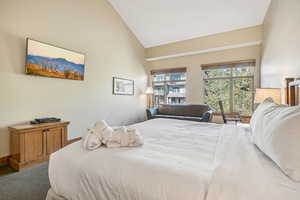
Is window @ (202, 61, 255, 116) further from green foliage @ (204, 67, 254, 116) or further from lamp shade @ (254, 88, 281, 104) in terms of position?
lamp shade @ (254, 88, 281, 104)

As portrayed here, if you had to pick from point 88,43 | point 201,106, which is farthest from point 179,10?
point 201,106

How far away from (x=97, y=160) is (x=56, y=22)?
10.9 feet

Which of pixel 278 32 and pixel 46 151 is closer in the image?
pixel 46 151

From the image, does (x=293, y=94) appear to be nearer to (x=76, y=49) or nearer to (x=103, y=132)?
(x=103, y=132)

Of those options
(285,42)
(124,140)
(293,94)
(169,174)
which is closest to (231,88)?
(285,42)

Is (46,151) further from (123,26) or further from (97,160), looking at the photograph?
(123,26)

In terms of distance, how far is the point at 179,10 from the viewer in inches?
161

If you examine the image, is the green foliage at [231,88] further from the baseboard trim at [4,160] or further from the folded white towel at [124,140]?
the baseboard trim at [4,160]

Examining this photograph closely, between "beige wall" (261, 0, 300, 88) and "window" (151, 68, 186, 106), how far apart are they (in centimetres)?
288

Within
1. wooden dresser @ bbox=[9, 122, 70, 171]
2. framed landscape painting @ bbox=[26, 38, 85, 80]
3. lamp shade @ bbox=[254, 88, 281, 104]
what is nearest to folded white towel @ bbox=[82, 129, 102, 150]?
wooden dresser @ bbox=[9, 122, 70, 171]

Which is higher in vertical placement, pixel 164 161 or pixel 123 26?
pixel 123 26

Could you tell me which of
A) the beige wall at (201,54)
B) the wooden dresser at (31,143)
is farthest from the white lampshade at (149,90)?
the wooden dresser at (31,143)

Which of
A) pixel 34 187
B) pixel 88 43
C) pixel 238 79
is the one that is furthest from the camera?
pixel 238 79

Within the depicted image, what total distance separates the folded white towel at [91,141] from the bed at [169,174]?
0.06 meters
